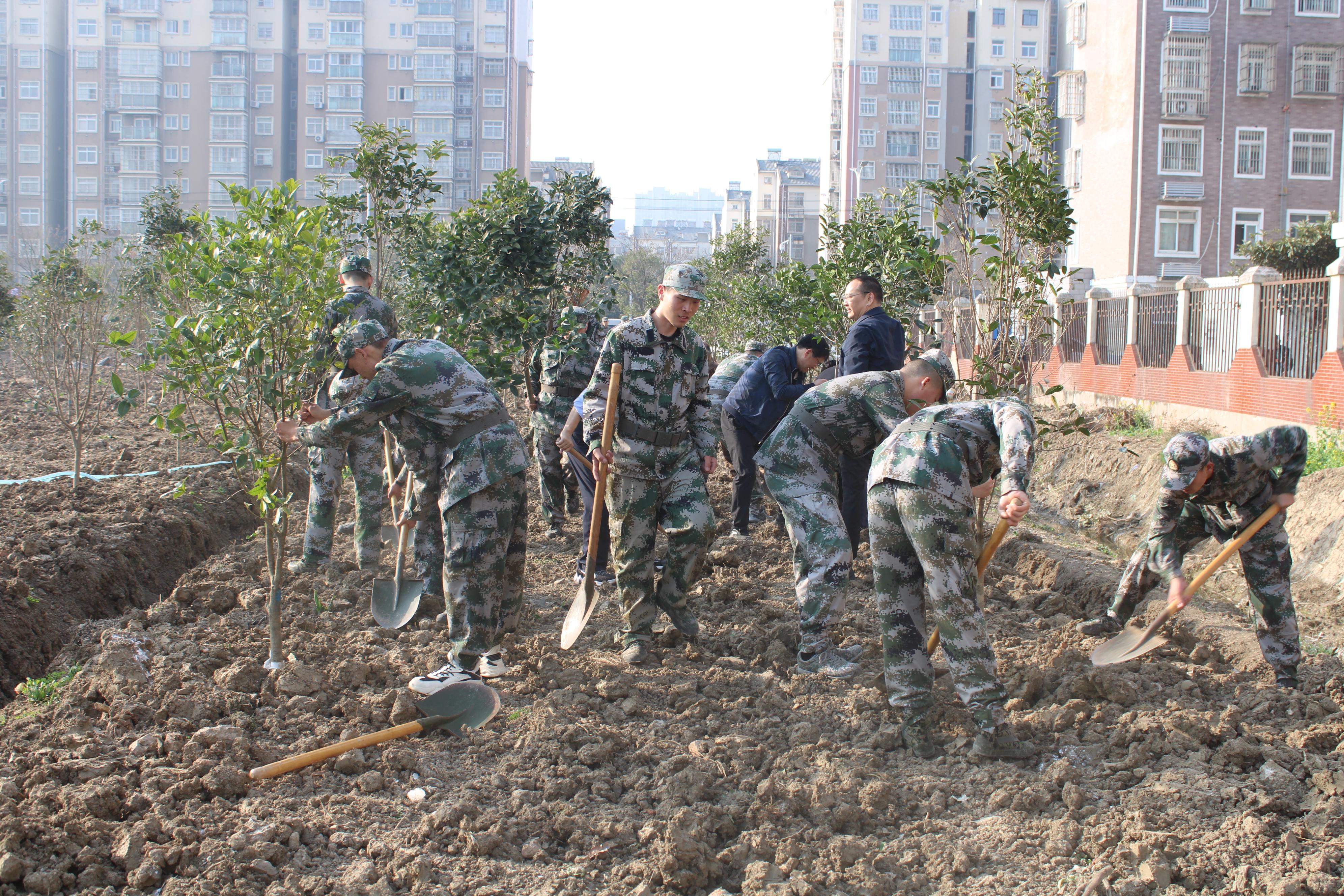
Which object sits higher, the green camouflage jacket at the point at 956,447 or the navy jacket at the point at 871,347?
the navy jacket at the point at 871,347

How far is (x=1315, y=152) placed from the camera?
2762 cm

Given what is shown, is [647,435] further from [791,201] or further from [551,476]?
[791,201]

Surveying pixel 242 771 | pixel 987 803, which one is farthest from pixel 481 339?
pixel 987 803

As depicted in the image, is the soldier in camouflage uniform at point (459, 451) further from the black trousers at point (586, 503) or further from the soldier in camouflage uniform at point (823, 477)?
the soldier in camouflage uniform at point (823, 477)

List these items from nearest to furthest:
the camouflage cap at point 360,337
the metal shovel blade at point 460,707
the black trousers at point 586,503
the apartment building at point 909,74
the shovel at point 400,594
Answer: the metal shovel blade at point 460,707, the camouflage cap at point 360,337, the shovel at point 400,594, the black trousers at point 586,503, the apartment building at point 909,74

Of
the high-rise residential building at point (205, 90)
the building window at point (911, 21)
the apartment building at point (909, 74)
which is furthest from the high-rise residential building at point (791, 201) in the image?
the high-rise residential building at point (205, 90)

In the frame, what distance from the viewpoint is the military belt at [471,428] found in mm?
4352

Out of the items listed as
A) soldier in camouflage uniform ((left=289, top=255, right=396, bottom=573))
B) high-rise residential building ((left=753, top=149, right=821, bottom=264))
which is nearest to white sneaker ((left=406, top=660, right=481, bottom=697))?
soldier in camouflage uniform ((left=289, top=255, right=396, bottom=573))

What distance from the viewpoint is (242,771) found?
3486mm

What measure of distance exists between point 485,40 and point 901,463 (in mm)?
60937

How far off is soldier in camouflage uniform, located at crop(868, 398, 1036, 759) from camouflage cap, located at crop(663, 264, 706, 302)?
3.61ft

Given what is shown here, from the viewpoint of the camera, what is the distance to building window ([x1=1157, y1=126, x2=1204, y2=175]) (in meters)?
27.9

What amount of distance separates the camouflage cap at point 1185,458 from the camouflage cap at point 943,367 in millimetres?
926

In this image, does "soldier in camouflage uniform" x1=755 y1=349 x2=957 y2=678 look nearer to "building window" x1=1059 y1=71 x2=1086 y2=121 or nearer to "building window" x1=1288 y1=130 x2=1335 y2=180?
"building window" x1=1288 y1=130 x2=1335 y2=180
